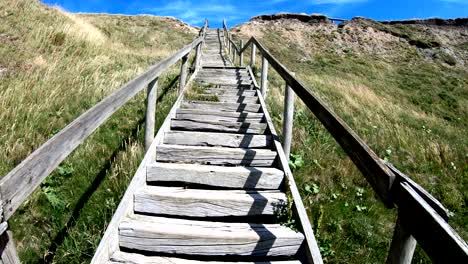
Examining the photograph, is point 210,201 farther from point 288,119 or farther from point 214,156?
point 288,119

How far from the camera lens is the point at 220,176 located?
440 cm

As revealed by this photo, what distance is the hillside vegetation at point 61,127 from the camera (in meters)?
3.77

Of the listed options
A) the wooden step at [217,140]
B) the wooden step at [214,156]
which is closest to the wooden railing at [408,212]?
the wooden step at [214,156]

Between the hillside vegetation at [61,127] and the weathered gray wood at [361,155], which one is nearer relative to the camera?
the weathered gray wood at [361,155]

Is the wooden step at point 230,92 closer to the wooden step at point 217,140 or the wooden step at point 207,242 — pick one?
the wooden step at point 217,140

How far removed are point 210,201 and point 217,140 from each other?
165cm

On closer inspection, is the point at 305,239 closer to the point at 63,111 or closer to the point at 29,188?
the point at 29,188

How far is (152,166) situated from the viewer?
4441 mm

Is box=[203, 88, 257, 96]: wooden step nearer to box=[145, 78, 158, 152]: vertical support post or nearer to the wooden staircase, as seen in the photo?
the wooden staircase

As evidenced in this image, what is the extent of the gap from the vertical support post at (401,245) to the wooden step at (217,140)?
3.55 m

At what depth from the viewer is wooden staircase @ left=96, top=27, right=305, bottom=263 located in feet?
11.4

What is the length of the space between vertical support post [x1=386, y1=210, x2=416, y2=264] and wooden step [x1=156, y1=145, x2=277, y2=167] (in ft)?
9.86

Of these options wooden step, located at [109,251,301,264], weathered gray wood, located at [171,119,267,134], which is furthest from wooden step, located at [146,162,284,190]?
weathered gray wood, located at [171,119,267,134]

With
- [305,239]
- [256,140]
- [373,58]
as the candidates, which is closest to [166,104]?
[256,140]
